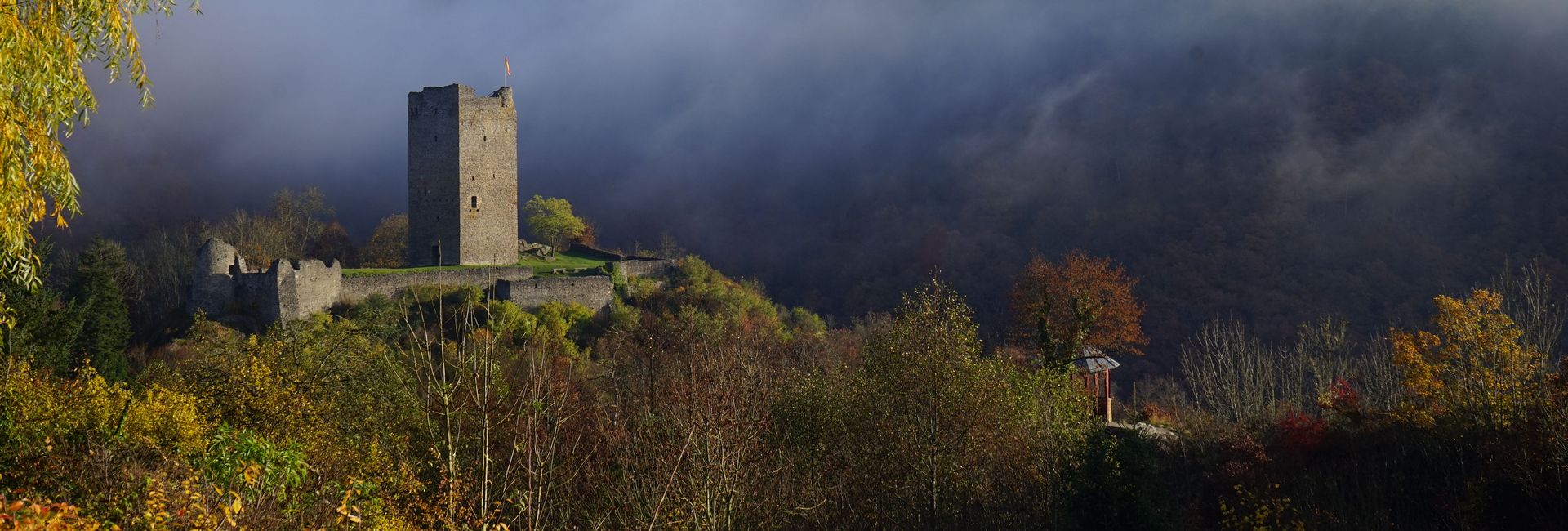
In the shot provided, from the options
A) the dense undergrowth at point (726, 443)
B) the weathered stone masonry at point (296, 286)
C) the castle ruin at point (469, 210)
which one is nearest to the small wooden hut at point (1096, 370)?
the dense undergrowth at point (726, 443)

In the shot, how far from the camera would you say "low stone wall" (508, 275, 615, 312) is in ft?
107

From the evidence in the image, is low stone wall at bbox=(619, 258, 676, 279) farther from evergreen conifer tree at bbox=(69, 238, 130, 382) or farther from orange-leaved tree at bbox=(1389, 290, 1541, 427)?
orange-leaved tree at bbox=(1389, 290, 1541, 427)

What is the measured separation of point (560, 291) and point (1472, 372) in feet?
80.6

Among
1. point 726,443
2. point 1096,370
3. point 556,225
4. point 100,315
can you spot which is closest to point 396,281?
point 100,315

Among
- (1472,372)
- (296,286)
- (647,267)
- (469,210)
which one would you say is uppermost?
(469,210)

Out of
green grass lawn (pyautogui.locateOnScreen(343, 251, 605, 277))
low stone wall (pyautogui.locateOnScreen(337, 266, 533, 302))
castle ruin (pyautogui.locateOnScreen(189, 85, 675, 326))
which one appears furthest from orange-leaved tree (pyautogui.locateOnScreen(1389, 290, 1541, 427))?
green grass lawn (pyautogui.locateOnScreen(343, 251, 605, 277))

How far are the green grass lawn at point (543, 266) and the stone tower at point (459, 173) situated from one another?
119 cm

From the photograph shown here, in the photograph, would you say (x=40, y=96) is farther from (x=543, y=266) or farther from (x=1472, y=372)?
(x=543, y=266)

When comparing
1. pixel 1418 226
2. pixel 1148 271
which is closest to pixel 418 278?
pixel 1148 271

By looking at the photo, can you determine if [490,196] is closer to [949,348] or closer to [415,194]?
[415,194]

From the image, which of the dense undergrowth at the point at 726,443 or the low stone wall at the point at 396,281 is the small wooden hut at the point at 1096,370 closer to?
the dense undergrowth at the point at 726,443

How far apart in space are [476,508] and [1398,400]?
2236 centimetres

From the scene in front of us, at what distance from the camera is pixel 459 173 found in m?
35.4

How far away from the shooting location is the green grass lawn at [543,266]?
1297 inches
